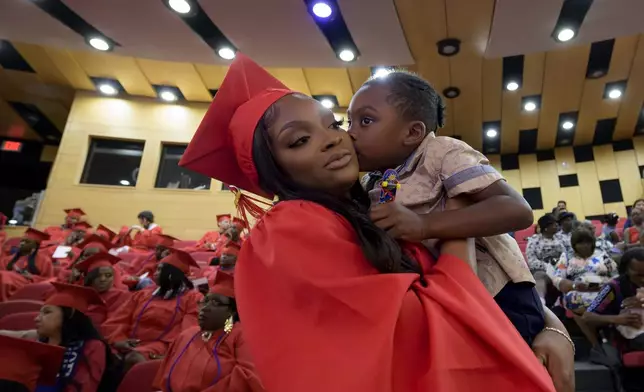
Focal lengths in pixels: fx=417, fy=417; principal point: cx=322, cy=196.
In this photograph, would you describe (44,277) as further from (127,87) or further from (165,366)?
(127,87)

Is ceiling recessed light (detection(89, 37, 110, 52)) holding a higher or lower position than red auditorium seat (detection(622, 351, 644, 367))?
higher

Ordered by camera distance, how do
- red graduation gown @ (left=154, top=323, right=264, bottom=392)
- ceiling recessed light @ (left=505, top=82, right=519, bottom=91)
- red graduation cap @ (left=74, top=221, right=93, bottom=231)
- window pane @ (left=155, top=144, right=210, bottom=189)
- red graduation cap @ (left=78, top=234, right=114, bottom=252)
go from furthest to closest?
window pane @ (left=155, top=144, right=210, bottom=189) < ceiling recessed light @ (left=505, top=82, right=519, bottom=91) < red graduation cap @ (left=74, top=221, right=93, bottom=231) < red graduation cap @ (left=78, top=234, right=114, bottom=252) < red graduation gown @ (left=154, top=323, right=264, bottom=392)

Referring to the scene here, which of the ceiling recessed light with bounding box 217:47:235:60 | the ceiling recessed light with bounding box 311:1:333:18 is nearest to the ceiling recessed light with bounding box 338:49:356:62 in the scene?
the ceiling recessed light with bounding box 311:1:333:18

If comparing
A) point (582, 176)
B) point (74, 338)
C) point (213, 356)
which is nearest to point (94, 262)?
point (74, 338)

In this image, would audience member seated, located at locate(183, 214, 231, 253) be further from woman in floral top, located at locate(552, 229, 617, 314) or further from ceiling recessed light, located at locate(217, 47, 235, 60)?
woman in floral top, located at locate(552, 229, 617, 314)

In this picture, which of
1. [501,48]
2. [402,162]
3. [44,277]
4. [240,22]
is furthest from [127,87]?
[402,162]

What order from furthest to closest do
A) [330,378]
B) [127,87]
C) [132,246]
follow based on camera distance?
[127,87], [132,246], [330,378]

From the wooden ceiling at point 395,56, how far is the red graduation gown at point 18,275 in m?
3.29

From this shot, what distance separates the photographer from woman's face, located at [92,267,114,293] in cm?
401

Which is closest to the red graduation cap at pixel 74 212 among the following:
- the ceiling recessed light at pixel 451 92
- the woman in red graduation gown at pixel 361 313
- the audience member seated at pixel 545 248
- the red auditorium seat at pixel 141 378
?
the red auditorium seat at pixel 141 378

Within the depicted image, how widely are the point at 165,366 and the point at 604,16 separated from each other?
20.5 feet

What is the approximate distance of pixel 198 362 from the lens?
2.63 m

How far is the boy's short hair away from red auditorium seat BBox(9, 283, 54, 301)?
4.26m

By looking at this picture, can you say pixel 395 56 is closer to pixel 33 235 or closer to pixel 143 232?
pixel 143 232
